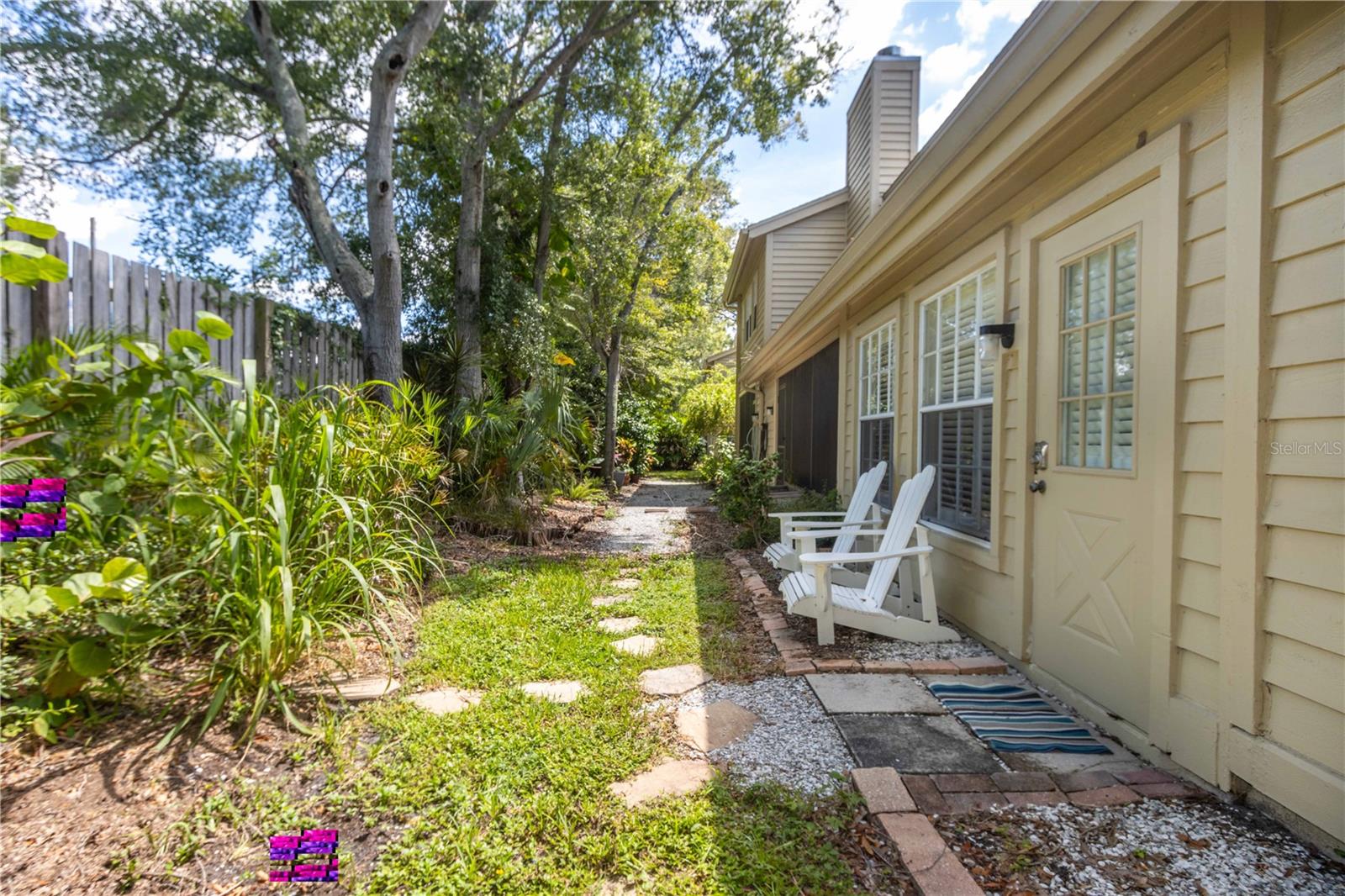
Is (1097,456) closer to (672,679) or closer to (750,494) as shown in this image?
Result: (672,679)

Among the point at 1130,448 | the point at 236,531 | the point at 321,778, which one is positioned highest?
Answer: the point at 1130,448

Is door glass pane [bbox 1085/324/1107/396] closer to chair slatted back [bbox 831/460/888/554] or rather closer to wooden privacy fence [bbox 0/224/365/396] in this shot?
chair slatted back [bbox 831/460/888/554]

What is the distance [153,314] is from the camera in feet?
11.5

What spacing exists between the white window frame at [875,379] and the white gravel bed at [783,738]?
2.46 meters

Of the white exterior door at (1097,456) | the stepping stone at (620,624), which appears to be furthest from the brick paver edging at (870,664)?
the stepping stone at (620,624)

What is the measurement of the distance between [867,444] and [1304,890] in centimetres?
422

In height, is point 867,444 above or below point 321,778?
above

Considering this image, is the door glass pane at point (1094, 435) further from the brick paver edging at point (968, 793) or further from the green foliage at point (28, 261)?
the green foliage at point (28, 261)

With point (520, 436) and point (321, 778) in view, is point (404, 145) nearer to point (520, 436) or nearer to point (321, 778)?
point (520, 436)

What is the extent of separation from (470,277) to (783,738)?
20.9ft

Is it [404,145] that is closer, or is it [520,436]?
[520,436]

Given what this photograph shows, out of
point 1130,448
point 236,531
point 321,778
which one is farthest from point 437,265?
point 1130,448

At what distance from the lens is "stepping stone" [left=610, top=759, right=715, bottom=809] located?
1.92m

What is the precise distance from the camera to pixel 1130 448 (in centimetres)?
230
